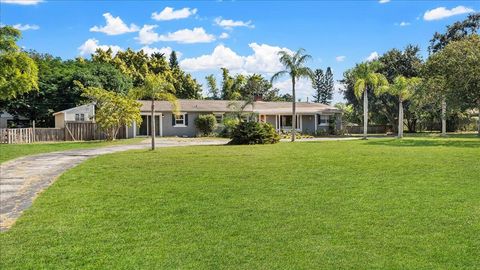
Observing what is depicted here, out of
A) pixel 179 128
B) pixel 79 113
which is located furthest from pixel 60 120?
pixel 179 128

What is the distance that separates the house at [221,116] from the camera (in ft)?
136

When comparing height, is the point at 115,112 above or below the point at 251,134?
above

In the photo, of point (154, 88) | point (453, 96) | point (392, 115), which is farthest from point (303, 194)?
point (392, 115)

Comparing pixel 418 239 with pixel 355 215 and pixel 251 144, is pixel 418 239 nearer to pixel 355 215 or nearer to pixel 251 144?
pixel 355 215

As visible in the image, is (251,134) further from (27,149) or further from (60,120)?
(60,120)

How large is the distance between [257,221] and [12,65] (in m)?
16.6

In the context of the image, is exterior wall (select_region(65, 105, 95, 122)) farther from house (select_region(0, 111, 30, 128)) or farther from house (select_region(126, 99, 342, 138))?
house (select_region(0, 111, 30, 128))

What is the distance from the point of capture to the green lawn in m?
5.98

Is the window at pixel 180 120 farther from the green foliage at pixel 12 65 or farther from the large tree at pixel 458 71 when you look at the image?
the green foliage at pixel 12 65

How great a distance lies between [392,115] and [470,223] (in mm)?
44986

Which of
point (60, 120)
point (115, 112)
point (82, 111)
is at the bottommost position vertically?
point (60, 120)

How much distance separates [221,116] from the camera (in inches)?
1704

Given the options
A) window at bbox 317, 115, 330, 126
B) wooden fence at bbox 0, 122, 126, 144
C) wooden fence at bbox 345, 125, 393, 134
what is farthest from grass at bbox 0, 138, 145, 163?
wooden fence at bbox 345, 125, 393, 134

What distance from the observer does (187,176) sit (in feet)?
42.5
